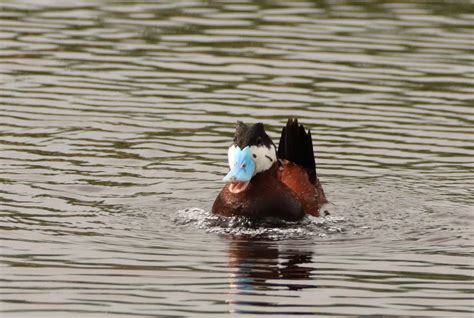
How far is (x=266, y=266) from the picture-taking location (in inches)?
469

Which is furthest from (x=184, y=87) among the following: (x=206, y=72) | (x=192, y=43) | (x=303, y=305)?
(x=303, y=305)

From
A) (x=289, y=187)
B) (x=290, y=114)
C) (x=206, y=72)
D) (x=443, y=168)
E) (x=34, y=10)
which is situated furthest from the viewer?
(x=34, y=10)

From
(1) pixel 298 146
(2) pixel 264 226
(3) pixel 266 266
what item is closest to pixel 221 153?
(1) pixel 298 146

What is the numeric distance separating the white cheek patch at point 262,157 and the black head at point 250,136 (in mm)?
47

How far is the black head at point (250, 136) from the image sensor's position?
13.3 m

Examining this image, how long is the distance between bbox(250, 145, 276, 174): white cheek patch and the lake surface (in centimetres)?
49

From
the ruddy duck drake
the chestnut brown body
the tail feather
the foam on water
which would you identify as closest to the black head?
the ruddy duck drake

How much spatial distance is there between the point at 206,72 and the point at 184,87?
2.53 ft

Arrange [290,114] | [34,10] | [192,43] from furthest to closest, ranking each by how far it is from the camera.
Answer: [34,10]
[192,43]
[290,114]

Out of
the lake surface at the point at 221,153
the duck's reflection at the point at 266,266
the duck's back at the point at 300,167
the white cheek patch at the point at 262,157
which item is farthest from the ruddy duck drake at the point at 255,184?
the duck's reflection at the point at 266,266

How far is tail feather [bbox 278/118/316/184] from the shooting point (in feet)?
46.4

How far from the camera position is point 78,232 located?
12.8 m

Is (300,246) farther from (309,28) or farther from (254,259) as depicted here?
(309,28)

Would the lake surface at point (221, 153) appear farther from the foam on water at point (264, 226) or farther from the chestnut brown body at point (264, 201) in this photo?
the chestnut brown body at point (264, 201)
